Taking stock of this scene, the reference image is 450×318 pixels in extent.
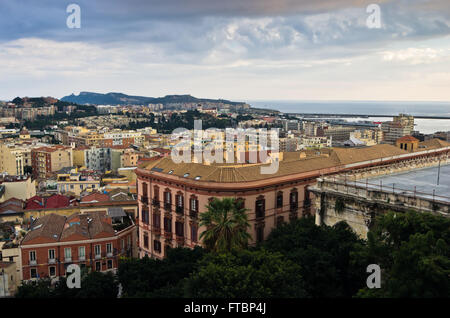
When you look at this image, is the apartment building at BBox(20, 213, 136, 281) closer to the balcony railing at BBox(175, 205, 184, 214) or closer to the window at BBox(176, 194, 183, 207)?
the balcony railing at BBox(175, 205, 184, 214)

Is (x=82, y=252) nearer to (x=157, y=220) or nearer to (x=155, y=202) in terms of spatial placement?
(x=157, y=220)

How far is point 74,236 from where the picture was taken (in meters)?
41.3

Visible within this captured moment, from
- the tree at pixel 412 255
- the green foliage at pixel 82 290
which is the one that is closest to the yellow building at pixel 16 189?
the green foliage at pixel 82 290

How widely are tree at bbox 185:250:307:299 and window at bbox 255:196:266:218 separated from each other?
1492 cm

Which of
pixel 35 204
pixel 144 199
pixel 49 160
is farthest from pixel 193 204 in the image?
pixel 49 160

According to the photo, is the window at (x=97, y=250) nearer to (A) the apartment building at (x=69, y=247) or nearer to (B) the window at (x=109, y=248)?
(A) the apartment building at (x=69, y=247)

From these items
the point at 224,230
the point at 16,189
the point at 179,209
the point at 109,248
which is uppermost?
the point at 224,230

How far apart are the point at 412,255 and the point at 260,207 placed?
2265cm

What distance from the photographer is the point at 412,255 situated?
15.8 metres

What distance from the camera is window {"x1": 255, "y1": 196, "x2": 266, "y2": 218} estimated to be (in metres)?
37.9

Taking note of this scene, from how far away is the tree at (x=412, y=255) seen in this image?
15320mm

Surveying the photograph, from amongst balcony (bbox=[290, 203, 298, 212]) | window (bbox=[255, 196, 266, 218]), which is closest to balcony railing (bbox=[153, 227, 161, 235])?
window (bbox=[255, 196, 266, 218])
